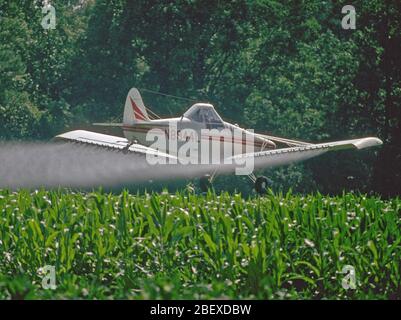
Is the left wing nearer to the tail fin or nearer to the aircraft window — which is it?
the tail fin

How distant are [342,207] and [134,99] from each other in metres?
18.1

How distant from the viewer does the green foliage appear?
17969 millimetres

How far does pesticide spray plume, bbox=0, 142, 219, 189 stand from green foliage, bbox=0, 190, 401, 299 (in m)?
42.2

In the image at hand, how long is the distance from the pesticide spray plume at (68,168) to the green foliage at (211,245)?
42216mm

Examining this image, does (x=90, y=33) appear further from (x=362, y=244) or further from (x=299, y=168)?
(x=362, y=244)

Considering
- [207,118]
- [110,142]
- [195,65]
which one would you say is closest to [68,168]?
[195,65]

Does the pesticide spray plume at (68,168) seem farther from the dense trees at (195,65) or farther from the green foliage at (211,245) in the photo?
the green foliage at (211,245)

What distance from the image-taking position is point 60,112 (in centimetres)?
7094

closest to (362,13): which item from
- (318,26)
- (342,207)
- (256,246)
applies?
(318,26)

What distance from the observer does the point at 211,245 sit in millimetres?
18469

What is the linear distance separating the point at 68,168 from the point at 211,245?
5141cm

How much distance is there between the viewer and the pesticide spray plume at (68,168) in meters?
65.4

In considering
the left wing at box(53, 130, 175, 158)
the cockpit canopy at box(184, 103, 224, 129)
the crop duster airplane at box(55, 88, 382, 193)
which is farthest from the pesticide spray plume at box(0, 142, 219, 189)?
the cockpit canopy at box(184, 103, 224, 129)

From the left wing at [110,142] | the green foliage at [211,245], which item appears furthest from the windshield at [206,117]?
the green foliage at [211,245]
